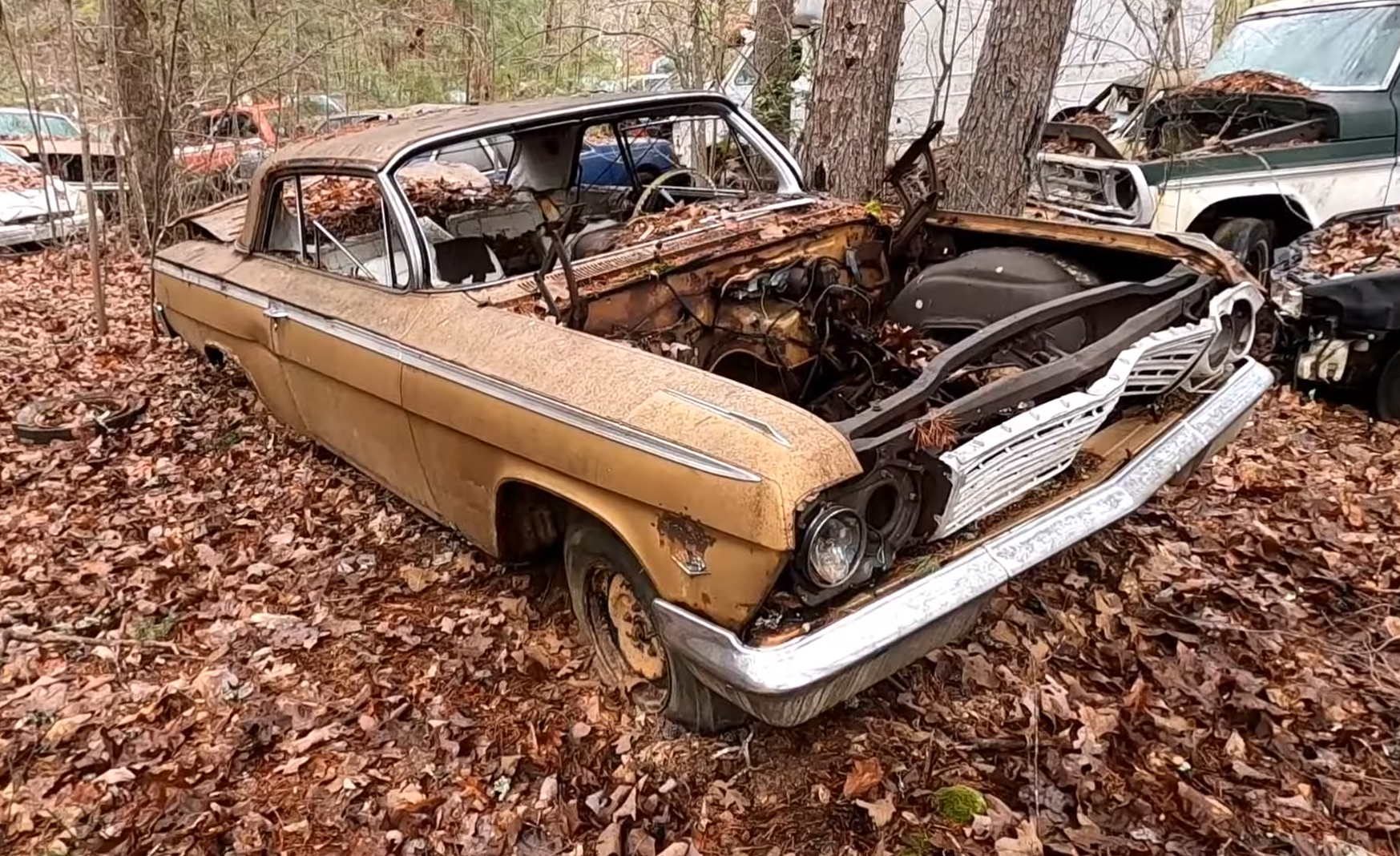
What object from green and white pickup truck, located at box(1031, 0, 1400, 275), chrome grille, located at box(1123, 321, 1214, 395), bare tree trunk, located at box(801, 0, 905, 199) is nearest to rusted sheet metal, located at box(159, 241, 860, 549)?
chrome grille, located at box(1123, 321, 1214, 395)

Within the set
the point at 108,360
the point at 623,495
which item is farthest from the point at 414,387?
the point at 108,360

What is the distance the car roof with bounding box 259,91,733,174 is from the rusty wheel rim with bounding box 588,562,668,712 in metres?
1.85

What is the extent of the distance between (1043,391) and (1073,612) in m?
1.12

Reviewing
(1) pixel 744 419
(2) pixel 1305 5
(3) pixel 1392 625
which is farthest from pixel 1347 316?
(2) pixel 1305 5

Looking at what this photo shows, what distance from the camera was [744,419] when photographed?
7.82 feet

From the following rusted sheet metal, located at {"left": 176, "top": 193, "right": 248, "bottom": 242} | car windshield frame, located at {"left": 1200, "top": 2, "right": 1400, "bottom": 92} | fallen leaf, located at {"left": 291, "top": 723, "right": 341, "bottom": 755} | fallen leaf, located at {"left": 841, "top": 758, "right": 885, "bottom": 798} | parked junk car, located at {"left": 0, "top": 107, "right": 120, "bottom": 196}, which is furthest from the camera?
parked junk car, located at {"left": 0, "top": 107, "right": 120, "bottom": 196}

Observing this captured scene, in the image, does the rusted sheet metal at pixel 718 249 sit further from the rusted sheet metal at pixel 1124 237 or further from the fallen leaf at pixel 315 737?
the fallen leaf at pixel 315 737

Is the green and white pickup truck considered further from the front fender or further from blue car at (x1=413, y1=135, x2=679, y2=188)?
the front fender

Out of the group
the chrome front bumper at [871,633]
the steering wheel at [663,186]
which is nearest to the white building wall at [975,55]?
the steering wheel at [663,186]

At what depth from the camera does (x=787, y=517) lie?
2201mm

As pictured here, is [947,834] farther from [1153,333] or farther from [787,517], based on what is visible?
[1153,333]

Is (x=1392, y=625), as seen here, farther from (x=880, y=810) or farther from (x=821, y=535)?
(x=821, y=535)

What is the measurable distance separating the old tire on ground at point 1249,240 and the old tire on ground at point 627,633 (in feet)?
17.3

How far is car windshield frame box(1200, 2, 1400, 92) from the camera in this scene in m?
6.73
